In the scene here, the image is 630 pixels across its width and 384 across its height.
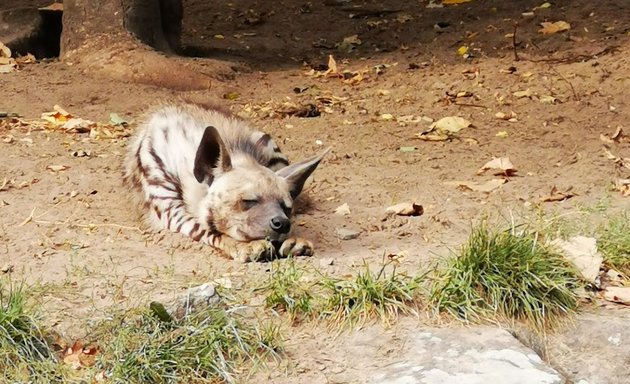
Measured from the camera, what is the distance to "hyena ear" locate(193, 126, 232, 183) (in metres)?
6.45

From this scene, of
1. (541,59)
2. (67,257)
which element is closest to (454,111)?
(541,59)

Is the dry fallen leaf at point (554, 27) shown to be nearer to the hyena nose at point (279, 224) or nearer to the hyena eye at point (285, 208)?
the hyena eye at point (285, 208)

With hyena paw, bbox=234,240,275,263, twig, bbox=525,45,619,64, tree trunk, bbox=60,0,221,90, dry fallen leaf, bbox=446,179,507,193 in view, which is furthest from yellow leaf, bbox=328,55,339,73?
hyena paw, bbox=234,240,275,263

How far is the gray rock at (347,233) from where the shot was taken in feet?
21.3

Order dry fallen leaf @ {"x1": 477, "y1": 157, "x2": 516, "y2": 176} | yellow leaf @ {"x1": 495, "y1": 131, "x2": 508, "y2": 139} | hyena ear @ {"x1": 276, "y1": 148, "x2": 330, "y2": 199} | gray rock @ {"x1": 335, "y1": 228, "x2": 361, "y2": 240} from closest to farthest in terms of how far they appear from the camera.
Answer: gray rock @ {"x1": 335, "y1": 228, "x2": 361, "y2": 240}, hyena ear @ {"x1": 276, "y1": 148, "x2": 330, "y2": 199}, dry fallen leaf @ {"x1": 477, "y1": 157, "x2": 516, "y2": 176}, yellow leaf @ {"x1": 495, "y1": 131, "x2": 508, "y2": 139}

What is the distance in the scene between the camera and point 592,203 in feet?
21.7

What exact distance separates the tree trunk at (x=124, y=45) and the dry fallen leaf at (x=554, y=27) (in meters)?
3.01

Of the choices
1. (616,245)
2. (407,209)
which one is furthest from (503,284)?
(407,209)

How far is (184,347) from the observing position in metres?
4.65

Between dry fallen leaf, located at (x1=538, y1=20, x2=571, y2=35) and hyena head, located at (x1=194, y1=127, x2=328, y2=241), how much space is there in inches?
176

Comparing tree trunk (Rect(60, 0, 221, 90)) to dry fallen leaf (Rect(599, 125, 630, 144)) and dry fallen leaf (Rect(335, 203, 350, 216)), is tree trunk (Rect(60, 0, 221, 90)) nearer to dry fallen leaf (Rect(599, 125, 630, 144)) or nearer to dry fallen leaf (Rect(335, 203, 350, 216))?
dry fallen leaf (Rect(335, 203, 350, 216))

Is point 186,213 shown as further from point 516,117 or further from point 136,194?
point 516,117

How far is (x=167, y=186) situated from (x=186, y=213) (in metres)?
0.34

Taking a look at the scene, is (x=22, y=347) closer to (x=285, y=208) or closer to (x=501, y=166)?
(x=285, y=208)
